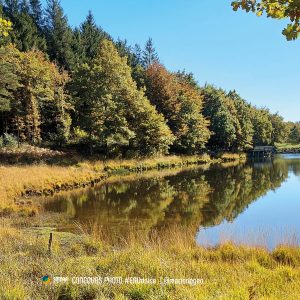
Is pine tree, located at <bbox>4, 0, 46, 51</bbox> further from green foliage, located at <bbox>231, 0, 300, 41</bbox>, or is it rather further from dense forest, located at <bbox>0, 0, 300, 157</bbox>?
green foliage, located at <bbox>231, 0, 300, 41</bbox>

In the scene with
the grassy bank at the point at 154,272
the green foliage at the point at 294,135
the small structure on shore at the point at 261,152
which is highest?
the green foliage at the point at 294,135

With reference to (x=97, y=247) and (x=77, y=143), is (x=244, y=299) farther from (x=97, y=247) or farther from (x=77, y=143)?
(x=77, y=143)

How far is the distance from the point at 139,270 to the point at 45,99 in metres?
36.1

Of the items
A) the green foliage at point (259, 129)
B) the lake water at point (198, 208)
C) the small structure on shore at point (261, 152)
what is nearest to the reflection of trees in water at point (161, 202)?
the lake water at point (198, 208)

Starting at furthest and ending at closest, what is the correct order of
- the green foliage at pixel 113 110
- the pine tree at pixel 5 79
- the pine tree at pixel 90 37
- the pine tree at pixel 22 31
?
the pine tree at pixel 90 37
the pine tree at pixel 22 31
the green foliage at pixel 113 110
the pine tree at pixel 5 79

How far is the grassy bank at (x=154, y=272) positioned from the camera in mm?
5148

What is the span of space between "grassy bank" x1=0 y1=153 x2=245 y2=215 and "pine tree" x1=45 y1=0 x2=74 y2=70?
27.7 meters

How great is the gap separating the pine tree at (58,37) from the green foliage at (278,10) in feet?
189

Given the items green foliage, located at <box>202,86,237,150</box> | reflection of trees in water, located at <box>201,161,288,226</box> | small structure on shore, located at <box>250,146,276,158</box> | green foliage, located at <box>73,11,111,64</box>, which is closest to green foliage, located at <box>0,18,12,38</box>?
reflection of trees in water, located at <box>201,161,288,226</box>

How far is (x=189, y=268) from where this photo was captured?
6.60 m

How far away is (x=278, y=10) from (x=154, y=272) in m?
4.47

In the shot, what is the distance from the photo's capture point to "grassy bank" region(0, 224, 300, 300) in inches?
203

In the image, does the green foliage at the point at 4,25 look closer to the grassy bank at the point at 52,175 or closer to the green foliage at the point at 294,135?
the grassy bank at the point at 52,175

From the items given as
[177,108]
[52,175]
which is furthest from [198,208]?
[177,108]
